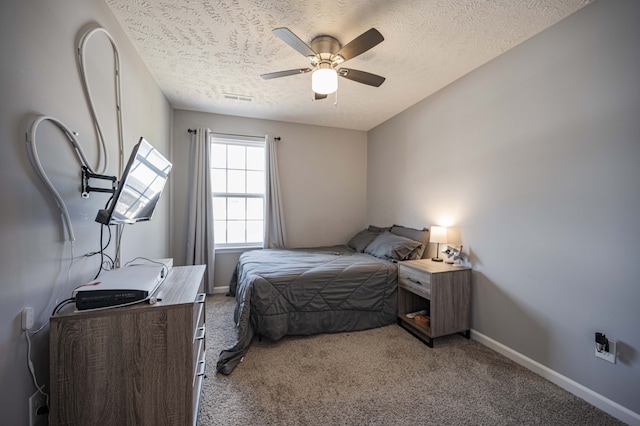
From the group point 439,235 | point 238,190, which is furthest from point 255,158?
point 439,235

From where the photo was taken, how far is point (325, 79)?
6.11 ft

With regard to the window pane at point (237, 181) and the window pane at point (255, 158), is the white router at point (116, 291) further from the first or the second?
the window pane at point (255, 158)

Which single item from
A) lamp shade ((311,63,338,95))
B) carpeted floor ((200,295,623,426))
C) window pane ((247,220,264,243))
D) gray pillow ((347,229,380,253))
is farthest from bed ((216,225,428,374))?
lamp shade ((311,63,338,95))

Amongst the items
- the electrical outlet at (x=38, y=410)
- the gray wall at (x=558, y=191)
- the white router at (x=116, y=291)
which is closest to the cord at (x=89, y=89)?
the white router at (x=116, y=291)

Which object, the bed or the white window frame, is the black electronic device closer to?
the bed

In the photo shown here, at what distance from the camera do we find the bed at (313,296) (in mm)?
2152

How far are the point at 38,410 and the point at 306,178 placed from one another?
11.3 ft

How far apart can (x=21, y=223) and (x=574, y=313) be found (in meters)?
3.06

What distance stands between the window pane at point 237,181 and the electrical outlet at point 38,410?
2983mm

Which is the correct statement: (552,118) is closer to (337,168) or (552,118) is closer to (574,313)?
(574,313)

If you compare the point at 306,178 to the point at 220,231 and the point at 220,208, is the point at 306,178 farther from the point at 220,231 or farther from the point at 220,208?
the point at 220,231

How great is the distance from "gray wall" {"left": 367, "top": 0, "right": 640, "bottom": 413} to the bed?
81cm

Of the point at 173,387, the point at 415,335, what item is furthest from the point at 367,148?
the point at 173,387

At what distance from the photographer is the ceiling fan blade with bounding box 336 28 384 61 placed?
1.54 meters
